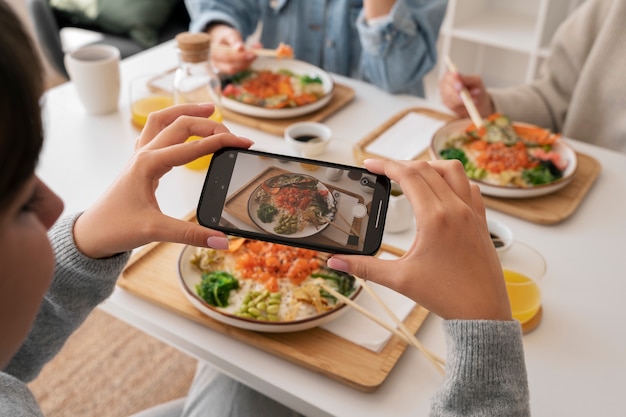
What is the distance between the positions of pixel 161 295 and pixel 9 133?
59 centimetres

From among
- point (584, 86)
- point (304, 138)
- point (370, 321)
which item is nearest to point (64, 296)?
point (370, 321)

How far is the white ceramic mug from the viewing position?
155 centimetres

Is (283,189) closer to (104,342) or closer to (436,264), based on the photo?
(436,264)

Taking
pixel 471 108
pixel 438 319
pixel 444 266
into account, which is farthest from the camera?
pixel 471 108

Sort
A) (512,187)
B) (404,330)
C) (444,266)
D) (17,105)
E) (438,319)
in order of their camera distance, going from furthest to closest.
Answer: (512,187) < (438,319) < (404,330) < (444,266) < (17,105)

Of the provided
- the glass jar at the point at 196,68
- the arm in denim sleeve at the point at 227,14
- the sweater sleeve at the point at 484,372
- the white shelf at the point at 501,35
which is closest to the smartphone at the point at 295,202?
the sweater sleeve at the point at 484,372

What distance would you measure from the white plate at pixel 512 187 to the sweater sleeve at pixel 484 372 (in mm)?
537

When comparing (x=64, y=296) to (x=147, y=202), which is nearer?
(x=147, y=202)

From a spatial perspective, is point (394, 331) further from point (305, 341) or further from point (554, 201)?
point (554, 201)

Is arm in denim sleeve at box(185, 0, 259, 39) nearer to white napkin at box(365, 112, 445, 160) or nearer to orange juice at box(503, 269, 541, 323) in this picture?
white napkin at box(365, 112, 445, 160)

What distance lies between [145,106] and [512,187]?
91cm

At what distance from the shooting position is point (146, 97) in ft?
5.31

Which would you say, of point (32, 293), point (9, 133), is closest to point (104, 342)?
point (32, 293)

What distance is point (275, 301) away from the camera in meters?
0.98
